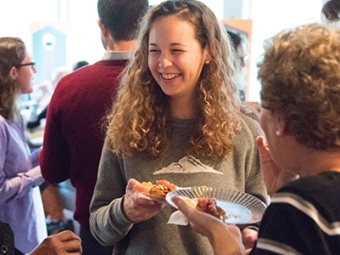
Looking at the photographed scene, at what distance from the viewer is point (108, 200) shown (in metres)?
1.52

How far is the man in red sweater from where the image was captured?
1.98 metres

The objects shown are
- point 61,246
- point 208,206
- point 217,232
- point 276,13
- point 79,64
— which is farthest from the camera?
point 276,13

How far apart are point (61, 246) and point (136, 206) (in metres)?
0.25

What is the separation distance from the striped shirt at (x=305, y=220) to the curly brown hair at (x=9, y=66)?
1.94 m

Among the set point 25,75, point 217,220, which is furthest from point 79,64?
point 217,220

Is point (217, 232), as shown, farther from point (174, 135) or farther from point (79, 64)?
point (79, 64)

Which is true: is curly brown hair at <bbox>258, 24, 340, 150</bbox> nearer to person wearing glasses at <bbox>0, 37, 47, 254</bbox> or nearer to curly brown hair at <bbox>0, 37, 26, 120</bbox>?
person wearing glasses at <bbox>0, 37, 47, 254</bbox>

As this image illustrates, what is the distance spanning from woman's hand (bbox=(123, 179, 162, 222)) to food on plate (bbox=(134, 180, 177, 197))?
0.05 feet

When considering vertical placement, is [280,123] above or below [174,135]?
above

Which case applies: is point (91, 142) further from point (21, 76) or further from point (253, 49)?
point (253, 49)

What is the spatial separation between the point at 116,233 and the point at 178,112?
0.37 meters

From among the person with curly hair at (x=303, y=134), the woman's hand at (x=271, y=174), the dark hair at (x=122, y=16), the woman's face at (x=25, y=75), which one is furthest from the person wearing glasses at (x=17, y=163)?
the person with curly hair at (x=303, y=134)

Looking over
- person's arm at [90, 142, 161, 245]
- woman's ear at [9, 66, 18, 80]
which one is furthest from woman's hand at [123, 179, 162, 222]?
woman's ear at [9, 66, 18, 80]

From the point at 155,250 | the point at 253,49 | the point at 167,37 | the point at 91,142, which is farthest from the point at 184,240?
the point at 253,49
